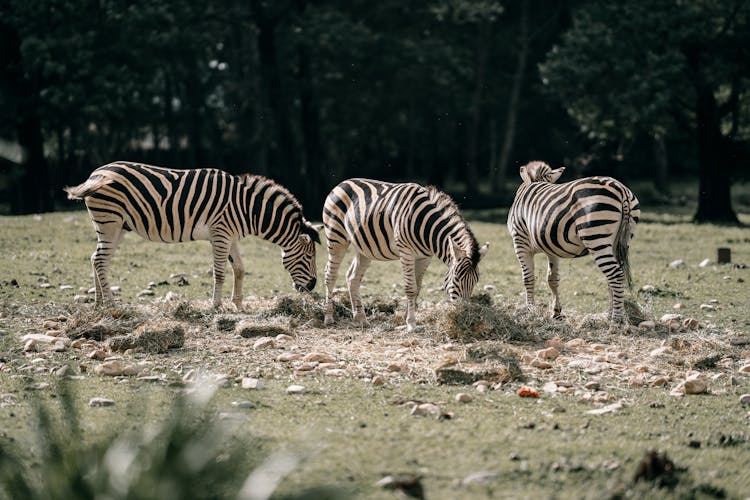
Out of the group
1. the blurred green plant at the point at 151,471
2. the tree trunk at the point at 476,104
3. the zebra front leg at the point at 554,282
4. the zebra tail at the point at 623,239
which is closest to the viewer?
the blurred green plant at the point at 151,471

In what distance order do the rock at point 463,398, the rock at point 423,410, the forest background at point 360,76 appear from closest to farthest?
1. the rock at point 423,410
2. the rock at point 463,398
3. the forest background at point 360,76

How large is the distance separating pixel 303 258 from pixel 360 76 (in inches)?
947

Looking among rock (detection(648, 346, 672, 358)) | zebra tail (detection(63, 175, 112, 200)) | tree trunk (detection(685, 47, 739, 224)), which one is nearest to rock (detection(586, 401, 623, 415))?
rock (detection(648, 346, 672, 358))

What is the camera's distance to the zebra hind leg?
12.2m

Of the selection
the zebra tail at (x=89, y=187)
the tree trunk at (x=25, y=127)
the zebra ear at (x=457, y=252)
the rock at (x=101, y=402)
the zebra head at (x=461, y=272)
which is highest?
the tree trunk at (x=25, y=127)

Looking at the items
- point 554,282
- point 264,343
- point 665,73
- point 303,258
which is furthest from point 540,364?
point 665,73

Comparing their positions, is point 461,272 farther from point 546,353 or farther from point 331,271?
point 331,271

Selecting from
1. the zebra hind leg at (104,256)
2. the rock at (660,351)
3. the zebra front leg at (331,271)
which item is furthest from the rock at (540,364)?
the zebra hind leg at (104,256)

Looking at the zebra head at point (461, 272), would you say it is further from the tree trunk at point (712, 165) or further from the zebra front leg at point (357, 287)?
the tree trunk at point (712, 165)

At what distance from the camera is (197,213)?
12.6m

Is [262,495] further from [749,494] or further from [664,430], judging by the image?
[664,430]

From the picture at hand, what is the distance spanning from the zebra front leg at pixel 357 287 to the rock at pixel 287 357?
2.34m

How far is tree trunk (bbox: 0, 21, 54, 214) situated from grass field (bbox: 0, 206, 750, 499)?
12.0 meters

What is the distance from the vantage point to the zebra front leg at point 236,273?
12.5 meters
